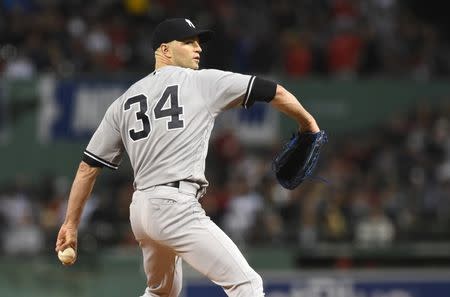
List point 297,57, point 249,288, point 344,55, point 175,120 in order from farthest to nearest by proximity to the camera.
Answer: point 344,55 → point 297,57 → point 175,120 → point 249,288

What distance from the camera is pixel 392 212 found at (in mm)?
12742

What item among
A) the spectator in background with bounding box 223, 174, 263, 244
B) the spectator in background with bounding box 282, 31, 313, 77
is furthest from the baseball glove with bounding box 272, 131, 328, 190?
the spectator in background with bounding box 282, 31, 313, 77

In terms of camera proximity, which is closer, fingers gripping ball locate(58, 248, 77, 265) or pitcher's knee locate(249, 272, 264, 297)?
pitcher's knee locate(249, 272, 264, 297)

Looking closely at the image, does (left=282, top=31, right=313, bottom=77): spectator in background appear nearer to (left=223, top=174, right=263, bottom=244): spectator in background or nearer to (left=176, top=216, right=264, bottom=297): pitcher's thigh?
(left=223, top=174, right=263, bottom=244): spectator in background

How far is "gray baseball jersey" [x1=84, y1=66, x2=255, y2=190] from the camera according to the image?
556cm

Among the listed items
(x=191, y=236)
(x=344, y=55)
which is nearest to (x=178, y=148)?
(x=191, y=236)

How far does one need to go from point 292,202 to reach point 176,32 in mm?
7056

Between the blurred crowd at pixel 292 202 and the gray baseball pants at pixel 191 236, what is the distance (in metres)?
6.18

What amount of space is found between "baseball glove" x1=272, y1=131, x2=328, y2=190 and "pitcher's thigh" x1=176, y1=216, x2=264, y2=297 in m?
0.61

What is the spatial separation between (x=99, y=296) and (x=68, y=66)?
13.4 feet

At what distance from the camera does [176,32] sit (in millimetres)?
5785

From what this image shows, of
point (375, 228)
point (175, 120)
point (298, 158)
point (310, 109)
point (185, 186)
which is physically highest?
point (175, 120)

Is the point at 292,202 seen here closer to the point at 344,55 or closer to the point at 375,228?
the point at 375,228

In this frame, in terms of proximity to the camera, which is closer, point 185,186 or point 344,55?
point 185,186
